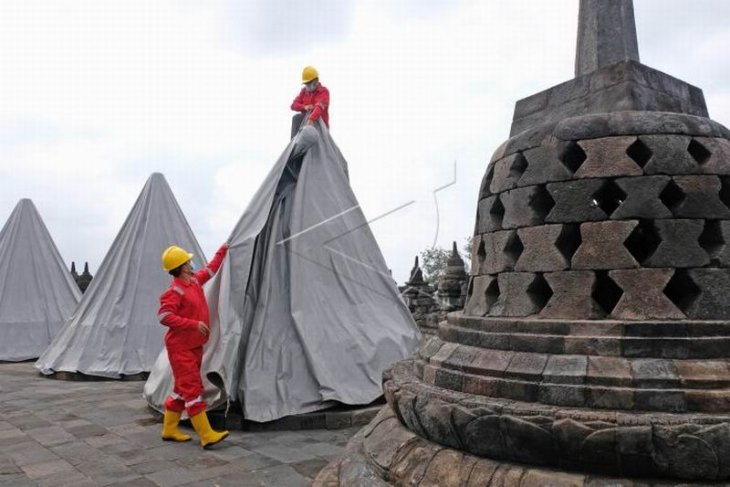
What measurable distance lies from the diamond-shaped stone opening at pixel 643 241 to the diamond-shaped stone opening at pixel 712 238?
11.0 inches

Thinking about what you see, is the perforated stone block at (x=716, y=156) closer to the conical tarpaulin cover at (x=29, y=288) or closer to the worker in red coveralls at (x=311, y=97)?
the worker in red coveralls at (x=311, y=97)

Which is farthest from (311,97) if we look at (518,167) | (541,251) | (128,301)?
(128,301)

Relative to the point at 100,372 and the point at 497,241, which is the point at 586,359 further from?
the point at 100,372

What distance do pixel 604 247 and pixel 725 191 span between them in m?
0.84

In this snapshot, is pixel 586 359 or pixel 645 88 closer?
pixel 586 359

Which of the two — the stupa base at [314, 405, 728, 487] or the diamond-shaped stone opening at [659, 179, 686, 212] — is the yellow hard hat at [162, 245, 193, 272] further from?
the diamond-shaped stone opening at [659, 179, 686, 212]

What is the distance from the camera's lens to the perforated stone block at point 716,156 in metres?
3.24

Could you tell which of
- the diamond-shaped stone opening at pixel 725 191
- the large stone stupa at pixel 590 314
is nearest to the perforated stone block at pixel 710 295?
the large stone stupa at pixel 590 314

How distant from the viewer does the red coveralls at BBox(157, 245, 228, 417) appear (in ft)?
17.3

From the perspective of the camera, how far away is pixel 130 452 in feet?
16.1

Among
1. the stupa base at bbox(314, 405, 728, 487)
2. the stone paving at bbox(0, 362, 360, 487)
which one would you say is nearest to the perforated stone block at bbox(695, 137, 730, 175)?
the stupa base at bbox(314, 405, 728, 487)

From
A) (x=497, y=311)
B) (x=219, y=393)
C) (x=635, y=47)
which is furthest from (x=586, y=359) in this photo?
(x=219, y=393)

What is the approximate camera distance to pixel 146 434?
217 inches

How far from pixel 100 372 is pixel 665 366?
8697 mm
